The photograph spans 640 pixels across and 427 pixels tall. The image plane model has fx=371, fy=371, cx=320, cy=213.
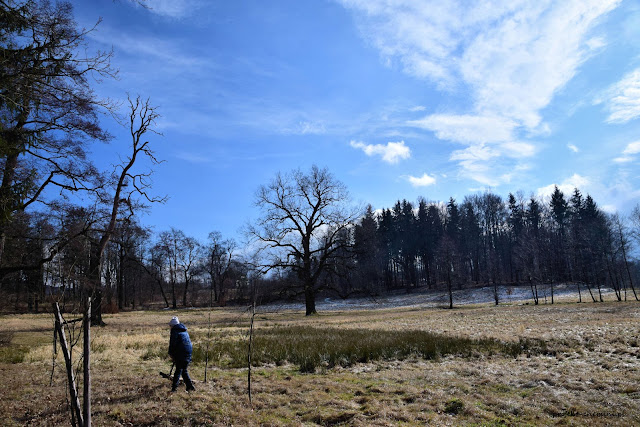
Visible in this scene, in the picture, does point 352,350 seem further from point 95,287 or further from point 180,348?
point 95,287

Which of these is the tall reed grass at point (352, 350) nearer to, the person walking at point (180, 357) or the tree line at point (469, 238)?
the person walking at point (180, 357)

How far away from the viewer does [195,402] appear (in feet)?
23.9

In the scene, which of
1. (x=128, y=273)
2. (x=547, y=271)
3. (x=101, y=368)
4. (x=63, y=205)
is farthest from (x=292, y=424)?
(x=128, y=273)

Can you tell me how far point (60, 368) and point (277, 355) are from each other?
6.29 m

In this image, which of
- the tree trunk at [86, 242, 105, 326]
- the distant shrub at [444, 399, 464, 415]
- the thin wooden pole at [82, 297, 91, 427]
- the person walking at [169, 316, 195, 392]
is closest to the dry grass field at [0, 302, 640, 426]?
the distant shrub at [444, 399, 464, 415]

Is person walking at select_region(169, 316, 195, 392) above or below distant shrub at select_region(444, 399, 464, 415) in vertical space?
above

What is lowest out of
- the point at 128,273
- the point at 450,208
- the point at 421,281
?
the point at 421,281

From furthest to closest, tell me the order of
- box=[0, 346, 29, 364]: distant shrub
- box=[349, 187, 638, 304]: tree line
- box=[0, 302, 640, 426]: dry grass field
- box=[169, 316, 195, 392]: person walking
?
box=[349, 187, 638, 304]: tree line, box=[0, 346, 29, 364]: distant shrub, box=[169, 316, 195, 392]: person walking, box=[0, 302, 640, 426]: dry grass field

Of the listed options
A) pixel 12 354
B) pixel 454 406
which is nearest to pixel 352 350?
pixel 454 406

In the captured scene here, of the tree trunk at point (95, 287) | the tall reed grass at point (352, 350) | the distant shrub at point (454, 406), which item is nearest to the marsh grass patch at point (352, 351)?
the tall reed grass at point (352, 350)

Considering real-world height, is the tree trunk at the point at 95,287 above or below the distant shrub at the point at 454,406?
above

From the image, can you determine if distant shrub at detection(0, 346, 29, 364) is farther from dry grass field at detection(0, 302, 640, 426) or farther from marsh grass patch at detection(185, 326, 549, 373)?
marsh grass patch at detection(185, 326, 549, 373)

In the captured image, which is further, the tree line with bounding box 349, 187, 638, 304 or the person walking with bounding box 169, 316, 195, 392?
the tree line with bounding box 349, 187, 638, 304

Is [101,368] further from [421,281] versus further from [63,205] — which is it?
[421,281]
